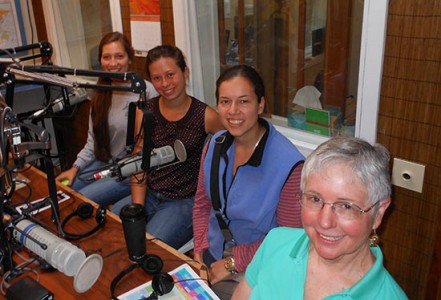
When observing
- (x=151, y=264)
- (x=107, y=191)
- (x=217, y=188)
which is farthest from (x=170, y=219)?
(x=151, y=264)

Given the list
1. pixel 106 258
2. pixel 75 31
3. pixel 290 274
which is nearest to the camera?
pixel 290 274

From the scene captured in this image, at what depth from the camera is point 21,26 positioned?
3508 mm

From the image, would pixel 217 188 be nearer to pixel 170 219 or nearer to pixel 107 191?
pixel 170 219

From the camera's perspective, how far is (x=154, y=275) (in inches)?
51.4

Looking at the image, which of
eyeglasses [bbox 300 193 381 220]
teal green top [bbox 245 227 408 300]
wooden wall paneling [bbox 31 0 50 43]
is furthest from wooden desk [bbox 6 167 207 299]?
wooden wall paneling [bbox 31 0 50 43]

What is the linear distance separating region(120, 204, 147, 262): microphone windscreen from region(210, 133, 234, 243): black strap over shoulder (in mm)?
410

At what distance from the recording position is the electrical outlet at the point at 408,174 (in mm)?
1672

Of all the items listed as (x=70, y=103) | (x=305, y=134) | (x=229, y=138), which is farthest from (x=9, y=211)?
(x=305, y=134)

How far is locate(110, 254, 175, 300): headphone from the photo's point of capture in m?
1.22

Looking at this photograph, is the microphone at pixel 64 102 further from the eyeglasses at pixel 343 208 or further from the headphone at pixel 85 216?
the eyeglasses at pixel 343 208

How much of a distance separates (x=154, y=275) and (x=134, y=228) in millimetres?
155

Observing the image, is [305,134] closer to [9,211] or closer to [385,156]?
[385,156]

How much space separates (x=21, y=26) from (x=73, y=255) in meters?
2.93

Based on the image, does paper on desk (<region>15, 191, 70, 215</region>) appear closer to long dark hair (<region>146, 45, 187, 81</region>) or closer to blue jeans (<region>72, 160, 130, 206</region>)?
blue jeans (<region>72, 160, 130, 206</region>)
